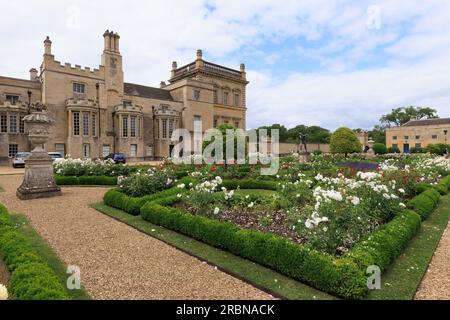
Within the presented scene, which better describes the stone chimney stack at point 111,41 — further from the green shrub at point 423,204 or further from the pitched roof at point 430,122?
the pitched roof at point 430,122

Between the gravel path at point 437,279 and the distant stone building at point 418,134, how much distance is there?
188 feet

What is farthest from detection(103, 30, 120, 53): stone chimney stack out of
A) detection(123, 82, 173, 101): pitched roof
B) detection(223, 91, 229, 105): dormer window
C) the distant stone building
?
the distant stone building

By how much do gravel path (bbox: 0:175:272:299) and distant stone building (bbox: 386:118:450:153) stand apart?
60338 mm

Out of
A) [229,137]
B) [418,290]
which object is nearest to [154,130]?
[229,137]

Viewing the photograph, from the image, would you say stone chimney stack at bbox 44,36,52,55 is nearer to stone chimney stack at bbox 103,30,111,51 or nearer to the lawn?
stone chimney stack at bbox 103,30,111,51

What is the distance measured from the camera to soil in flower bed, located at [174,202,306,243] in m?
5.66

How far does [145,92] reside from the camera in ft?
125

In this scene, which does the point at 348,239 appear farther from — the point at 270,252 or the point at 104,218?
the point at 104,218

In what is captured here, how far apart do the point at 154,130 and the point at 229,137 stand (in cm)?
2015

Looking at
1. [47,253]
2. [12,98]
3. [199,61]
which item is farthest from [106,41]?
[47,253]

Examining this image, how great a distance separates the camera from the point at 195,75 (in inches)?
1641

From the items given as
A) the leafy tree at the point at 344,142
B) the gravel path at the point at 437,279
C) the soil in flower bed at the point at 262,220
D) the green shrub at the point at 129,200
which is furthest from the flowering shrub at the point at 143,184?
the leafy tree at the point at 344,142

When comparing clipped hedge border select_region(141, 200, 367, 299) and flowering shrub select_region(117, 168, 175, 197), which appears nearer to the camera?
clipped hedge border select_region(141, 200, 367, 299)

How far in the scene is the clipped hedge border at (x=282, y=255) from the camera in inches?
150
